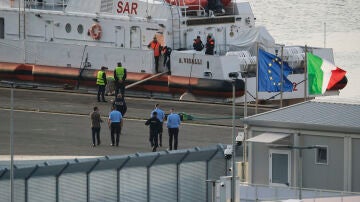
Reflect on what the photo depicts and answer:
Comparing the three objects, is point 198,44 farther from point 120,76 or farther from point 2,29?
point 2,29

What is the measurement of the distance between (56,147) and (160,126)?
2640mm

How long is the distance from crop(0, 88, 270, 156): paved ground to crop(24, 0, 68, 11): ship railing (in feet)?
13.6

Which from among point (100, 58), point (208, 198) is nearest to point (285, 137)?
point (208, 198)

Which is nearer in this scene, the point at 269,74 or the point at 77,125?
the point at 269,74

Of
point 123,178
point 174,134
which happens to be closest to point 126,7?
point 174,134

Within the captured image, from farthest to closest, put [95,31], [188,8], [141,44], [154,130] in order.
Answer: [188,8] → [95,31] → [141,44] → [154,130]

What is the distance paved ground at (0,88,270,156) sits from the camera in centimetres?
3928

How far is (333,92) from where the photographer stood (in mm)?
48219

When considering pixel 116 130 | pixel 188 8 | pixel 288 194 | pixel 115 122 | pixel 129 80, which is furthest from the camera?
pixel 188 8

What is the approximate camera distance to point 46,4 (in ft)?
177

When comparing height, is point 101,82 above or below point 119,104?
above

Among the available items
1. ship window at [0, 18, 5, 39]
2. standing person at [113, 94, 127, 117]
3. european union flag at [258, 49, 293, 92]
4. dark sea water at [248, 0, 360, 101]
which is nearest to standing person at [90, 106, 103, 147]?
standing person at [113, 94, 127, 117]

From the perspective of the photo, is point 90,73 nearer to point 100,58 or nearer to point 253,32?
point 100,58

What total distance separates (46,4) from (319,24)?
3747 centimetres
